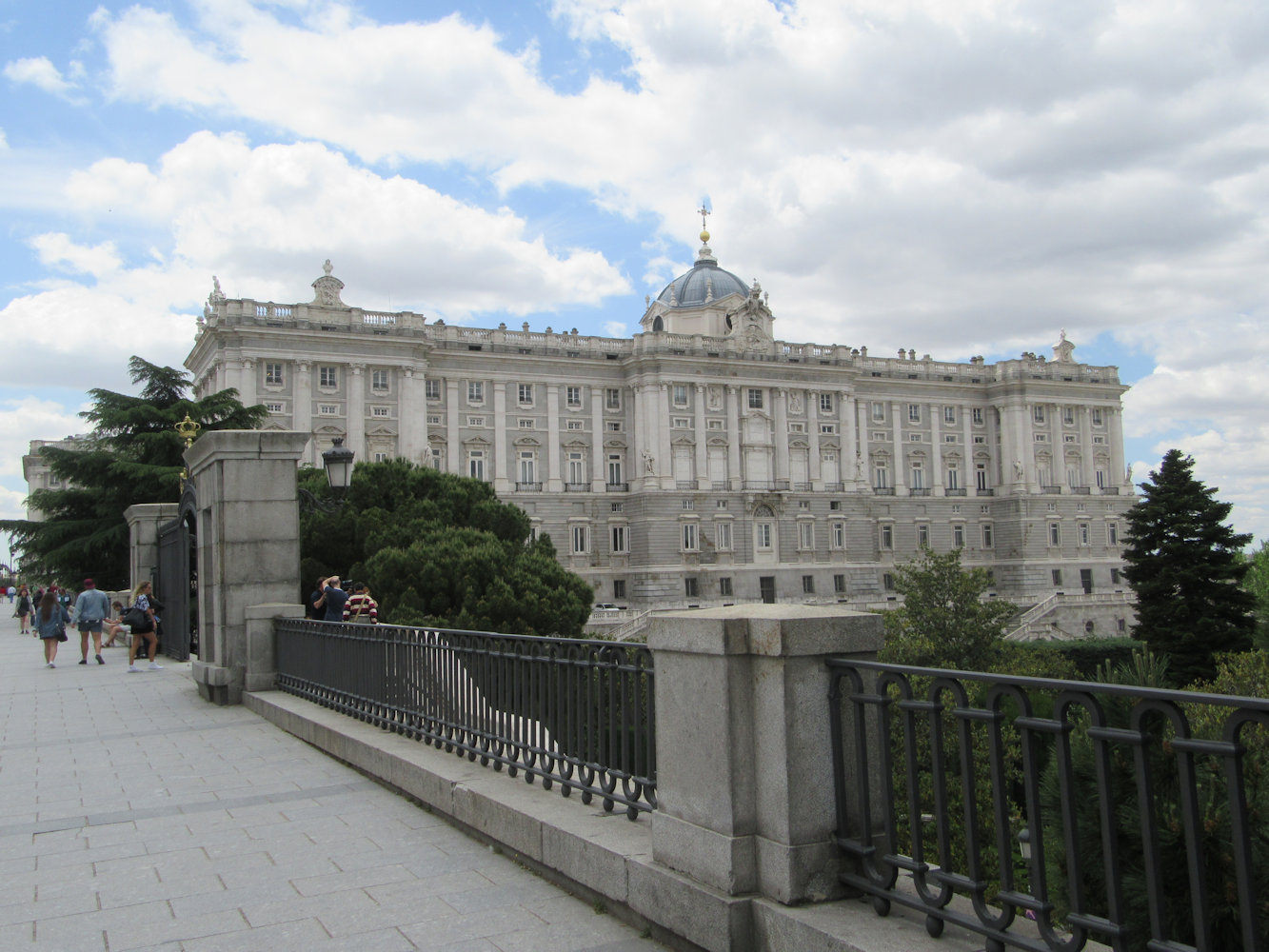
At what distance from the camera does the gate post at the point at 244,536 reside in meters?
12.6

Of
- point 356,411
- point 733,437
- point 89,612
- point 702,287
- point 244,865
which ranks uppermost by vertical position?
point 702,287

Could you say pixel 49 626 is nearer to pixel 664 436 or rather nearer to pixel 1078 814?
pixel 1078 814

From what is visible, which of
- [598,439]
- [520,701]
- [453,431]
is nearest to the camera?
[520,701]

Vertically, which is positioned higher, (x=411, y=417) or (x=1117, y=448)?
(x=411, y=417)

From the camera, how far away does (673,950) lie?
421 centimetres

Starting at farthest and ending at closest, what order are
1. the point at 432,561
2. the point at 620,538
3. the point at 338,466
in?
the point at 620,538, the point at 432,561, the point at 338,466

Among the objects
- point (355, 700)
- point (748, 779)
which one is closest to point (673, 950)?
point (748, 779)

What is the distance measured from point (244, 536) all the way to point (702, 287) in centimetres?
6629

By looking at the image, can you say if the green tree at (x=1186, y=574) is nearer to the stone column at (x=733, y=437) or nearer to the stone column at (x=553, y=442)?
the stone column at (x=733, y=437)

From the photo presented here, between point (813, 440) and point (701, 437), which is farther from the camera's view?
point (813, 440)

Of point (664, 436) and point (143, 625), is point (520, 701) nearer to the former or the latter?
point (143, 625)

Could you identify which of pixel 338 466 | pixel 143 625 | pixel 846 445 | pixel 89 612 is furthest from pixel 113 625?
pixel 846 445

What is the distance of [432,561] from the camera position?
23781 mm

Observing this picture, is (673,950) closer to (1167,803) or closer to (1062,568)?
(1167,803)
